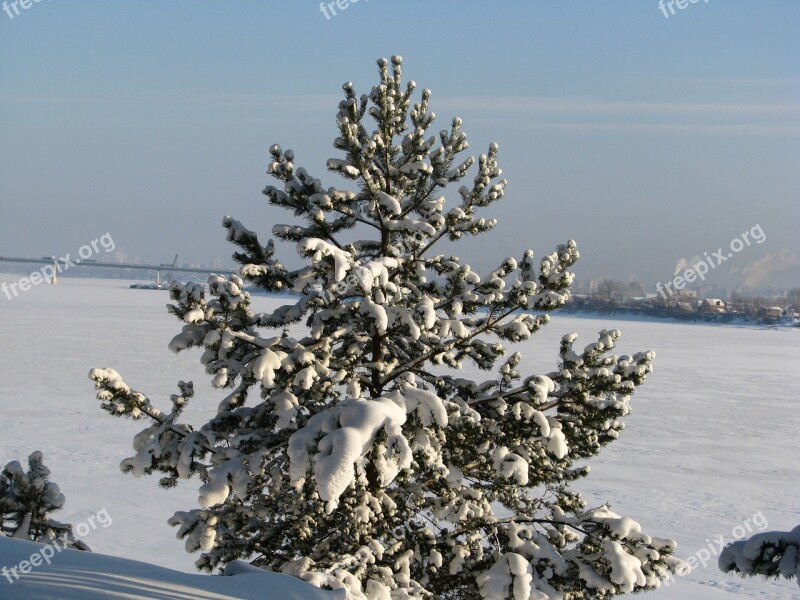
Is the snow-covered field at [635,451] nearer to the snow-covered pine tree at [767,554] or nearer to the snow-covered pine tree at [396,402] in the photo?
the snow-covered pine tree at [396,402]

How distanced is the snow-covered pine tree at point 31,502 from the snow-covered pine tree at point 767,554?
665 centimetres

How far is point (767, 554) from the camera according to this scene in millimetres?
5113

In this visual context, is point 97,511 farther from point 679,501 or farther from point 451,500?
point 679,501

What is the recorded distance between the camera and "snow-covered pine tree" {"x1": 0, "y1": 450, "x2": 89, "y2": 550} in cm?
874

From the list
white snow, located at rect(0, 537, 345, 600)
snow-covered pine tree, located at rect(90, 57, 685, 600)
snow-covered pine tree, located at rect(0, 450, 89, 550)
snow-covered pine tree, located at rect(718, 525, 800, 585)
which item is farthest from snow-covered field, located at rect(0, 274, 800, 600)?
snow-covered pine tree, located at rect(718, 525, 800, 585)

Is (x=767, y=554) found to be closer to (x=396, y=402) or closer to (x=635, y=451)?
(x=396, y=402)

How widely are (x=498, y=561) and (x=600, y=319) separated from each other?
377 ft

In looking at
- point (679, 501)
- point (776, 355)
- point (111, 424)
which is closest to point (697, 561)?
point (679, 501)

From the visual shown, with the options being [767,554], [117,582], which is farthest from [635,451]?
[117,582]

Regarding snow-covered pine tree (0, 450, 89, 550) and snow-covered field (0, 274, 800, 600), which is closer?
snow-covered pine tree (0, 450, 89, 550)

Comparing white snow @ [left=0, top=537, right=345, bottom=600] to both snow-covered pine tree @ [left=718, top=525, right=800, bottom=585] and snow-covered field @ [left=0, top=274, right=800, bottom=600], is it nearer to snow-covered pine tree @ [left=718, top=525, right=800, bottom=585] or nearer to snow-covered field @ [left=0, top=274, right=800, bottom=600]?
snow-covered pine tree @ [left=718, top=525, right=800, bottom=585]

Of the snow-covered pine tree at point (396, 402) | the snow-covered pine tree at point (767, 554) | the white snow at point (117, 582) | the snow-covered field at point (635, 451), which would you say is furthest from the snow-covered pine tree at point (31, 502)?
the snow-covered pine tree at point (767, 554)

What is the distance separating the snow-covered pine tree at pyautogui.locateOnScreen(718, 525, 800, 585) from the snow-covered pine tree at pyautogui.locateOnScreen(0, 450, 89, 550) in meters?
6.65

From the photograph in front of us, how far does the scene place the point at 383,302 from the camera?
8031 millimetres
